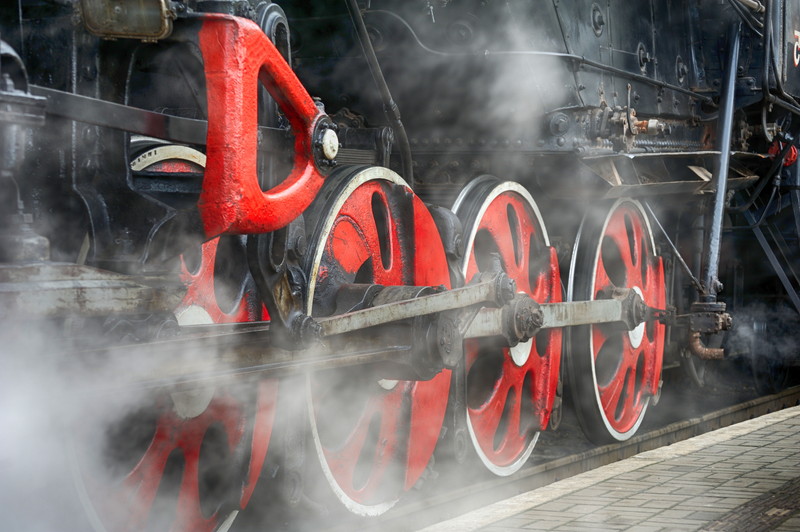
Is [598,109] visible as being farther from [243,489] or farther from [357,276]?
[243,489]

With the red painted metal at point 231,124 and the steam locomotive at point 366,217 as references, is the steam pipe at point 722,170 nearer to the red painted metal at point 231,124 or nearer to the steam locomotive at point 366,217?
the steam locomotive at point 366,217

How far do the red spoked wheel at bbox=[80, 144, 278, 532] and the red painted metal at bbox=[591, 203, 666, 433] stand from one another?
7.57 ft

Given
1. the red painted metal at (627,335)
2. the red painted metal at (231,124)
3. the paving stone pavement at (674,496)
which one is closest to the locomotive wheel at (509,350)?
the paving stone pavement at (674,496)

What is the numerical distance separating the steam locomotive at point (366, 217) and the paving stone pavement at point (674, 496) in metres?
0.32

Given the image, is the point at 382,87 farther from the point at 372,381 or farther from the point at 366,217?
the point at 372,381

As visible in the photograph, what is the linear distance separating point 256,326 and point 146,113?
0.65m

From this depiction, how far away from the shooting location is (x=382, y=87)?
3678 mm

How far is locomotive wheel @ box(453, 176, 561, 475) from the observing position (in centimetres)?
429

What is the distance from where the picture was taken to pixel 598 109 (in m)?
4.55

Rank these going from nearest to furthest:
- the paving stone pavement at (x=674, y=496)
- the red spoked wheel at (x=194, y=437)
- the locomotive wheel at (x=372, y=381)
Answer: the red spoked wheel at (x=194, y=437), the locomotive wheel at (x=372, y=381), the paving stone pavement at (x=674, y=496)

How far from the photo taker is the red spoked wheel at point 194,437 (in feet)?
8.87

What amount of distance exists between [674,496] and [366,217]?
149cm

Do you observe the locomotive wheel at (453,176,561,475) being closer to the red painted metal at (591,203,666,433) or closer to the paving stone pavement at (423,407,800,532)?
the paving stone pavement at (423,407,800,532)

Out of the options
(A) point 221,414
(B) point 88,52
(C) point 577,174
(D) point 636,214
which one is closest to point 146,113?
(B) point 88,52
